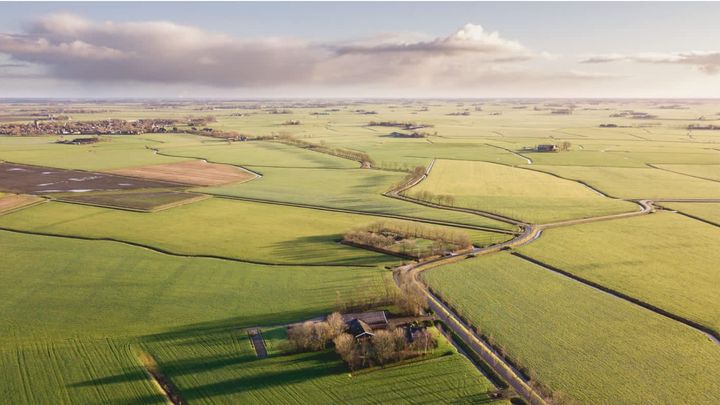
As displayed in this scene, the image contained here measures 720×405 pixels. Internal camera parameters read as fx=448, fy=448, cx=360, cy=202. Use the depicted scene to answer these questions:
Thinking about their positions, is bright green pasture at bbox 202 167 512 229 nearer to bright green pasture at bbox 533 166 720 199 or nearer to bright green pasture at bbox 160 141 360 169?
bright green pasture at bbox 160 141 360 169

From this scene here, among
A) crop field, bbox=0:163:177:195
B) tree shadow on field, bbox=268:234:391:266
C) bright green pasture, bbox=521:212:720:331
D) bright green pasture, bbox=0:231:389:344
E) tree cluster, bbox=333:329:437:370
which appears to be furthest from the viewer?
crop field, bbox=0:163:177:195

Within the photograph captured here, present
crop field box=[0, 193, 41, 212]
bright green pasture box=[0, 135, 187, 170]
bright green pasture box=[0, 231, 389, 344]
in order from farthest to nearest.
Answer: bright green pasture box=[0, 135, 187, 170] < crop field box=[0, 193, 41, 212] < bright green pasture box=[0, 231, 389, 344]

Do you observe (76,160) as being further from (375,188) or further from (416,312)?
(416,312)

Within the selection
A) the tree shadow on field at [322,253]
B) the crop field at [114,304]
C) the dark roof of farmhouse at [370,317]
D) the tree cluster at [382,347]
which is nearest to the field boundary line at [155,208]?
the crop field at [114,304]

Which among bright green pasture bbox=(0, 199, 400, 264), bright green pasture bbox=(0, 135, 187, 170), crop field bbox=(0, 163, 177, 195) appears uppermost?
bright green pasture bbox=(0, 135, 187, 170)

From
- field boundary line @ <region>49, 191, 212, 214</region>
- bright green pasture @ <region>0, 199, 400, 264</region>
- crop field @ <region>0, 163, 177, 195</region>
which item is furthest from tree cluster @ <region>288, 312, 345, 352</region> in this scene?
crop field @ <region>0, 163, 177, 195</region>

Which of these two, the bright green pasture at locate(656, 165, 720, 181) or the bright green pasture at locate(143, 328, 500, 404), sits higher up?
the bright green pasture at locate(656, 165, 720, 181)

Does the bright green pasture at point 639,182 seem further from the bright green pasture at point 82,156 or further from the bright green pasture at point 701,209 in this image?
the bright green pasture at point 82,156

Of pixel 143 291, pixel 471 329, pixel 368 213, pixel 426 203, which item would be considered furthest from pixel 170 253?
pixel 426 203
